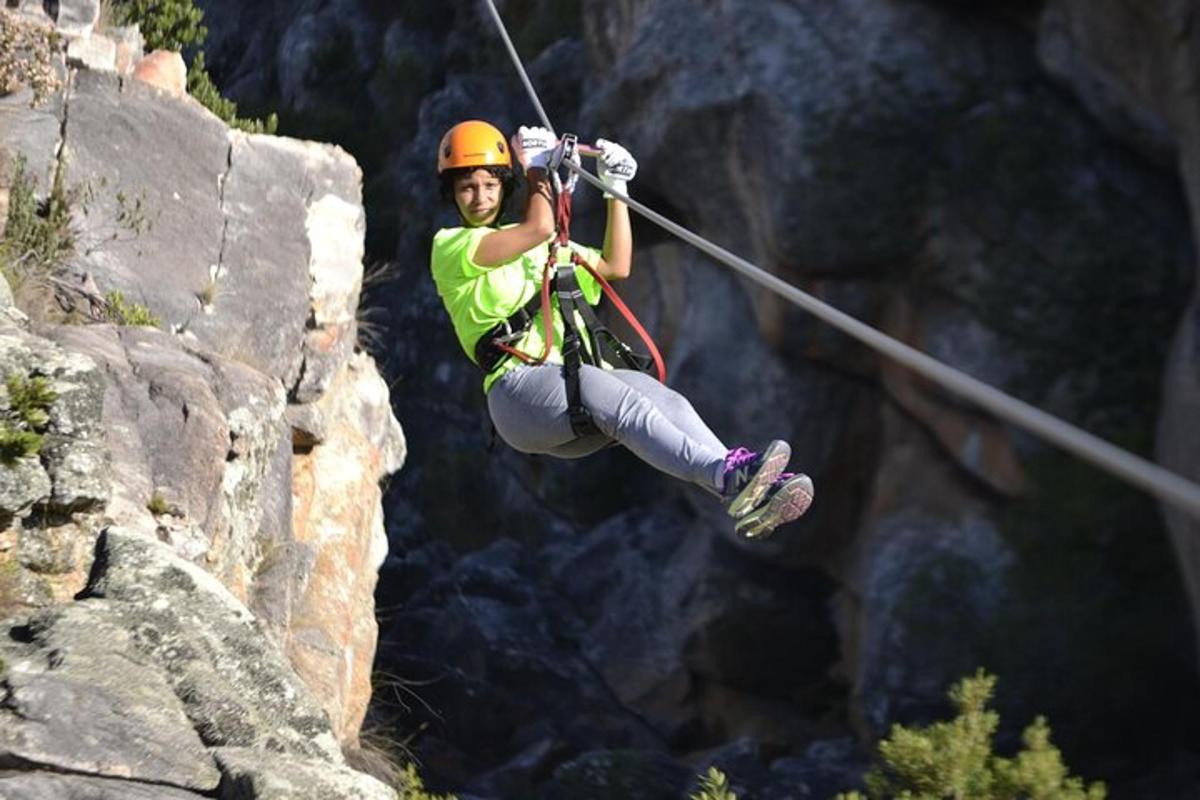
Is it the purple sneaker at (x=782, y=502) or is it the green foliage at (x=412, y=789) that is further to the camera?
the green foliage at (x=412, y=789)

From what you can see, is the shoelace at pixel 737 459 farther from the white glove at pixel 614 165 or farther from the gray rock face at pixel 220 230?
the gray rock face at pixel 220 230

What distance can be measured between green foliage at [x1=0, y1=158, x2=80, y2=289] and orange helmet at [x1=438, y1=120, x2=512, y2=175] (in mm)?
3159

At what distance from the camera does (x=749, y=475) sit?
230 inches

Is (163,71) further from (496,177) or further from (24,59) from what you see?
(496,177)

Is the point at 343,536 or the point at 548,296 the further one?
the point at 343,536

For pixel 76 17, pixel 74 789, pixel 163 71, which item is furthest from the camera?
pixel 163 71

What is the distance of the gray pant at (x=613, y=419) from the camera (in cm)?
610

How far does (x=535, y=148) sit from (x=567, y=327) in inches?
25.2

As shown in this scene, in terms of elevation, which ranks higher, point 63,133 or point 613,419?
point 63,133

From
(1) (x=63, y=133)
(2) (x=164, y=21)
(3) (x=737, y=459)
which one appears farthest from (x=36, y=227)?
(3) (x=737, y=459)

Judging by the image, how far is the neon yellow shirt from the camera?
6.69 meters

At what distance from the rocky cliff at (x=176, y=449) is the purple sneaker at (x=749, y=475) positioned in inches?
58.7

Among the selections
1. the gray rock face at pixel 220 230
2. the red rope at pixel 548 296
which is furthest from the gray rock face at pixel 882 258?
the red rope at pixel 548 296

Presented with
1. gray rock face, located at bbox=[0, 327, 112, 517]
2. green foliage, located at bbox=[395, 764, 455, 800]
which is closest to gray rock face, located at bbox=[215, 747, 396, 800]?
gray rock face, located at bbox=[0, 327, 112, 517]
